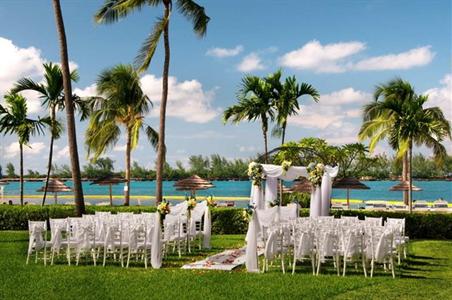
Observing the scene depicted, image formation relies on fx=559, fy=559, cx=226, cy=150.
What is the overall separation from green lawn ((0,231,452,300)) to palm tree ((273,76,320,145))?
52.1 feet

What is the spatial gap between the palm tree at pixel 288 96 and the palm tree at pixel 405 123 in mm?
3697

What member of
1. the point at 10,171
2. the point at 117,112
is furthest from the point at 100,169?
the point at 117,112

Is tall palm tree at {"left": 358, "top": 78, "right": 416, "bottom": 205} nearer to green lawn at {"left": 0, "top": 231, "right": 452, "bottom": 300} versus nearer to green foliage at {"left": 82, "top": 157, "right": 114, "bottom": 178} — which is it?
green lawn at {"left": 0, "top": 231, "right": 452, "bottom": 300}

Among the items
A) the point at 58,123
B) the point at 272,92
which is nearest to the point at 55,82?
the point at 58,123

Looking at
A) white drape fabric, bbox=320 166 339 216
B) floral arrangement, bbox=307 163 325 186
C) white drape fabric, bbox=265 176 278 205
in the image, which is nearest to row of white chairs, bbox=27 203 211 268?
white drape fabric, bbox=265 176 278 205

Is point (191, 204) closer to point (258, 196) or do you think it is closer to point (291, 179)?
→ point (258, 196)

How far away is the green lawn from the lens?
1018cm

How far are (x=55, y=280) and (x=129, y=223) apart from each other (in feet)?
10.3

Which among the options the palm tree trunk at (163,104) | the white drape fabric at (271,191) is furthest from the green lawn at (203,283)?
the palm tree trunk at (163,104)

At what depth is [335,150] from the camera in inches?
1316

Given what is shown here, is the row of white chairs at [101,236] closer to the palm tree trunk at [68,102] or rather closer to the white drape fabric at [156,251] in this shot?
the white drape fabric at [156,251]

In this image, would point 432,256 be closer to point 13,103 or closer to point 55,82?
point 55,82

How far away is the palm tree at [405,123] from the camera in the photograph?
2462cm

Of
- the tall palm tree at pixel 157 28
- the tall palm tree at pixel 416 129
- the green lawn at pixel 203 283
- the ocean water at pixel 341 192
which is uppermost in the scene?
the tall palm tree at pixel 157 28
